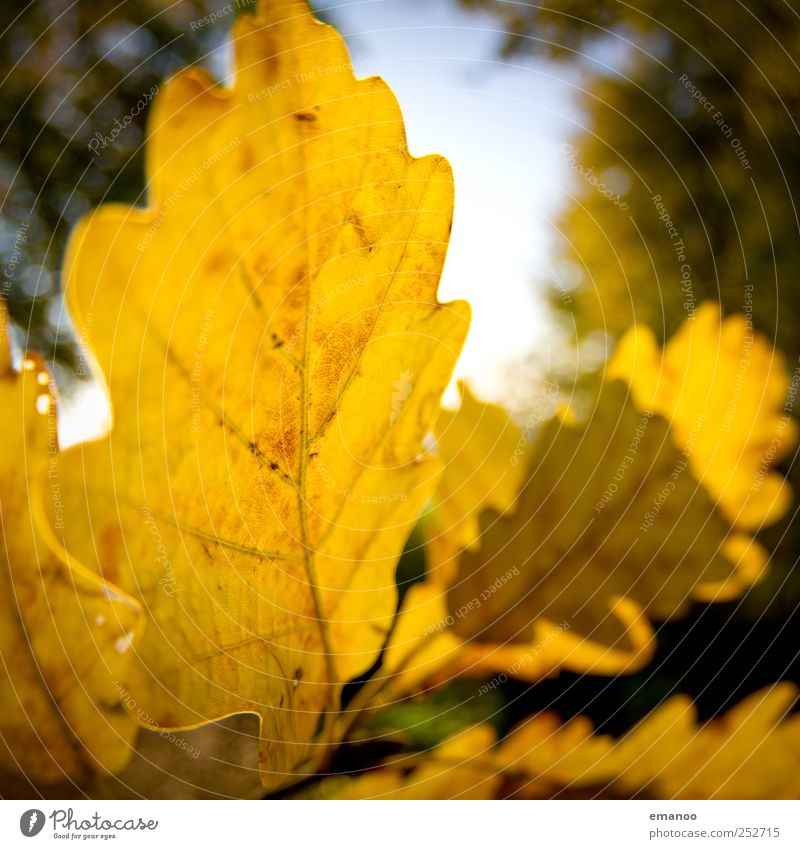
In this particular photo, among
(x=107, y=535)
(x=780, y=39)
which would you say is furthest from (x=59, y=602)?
(x=780, y=39)

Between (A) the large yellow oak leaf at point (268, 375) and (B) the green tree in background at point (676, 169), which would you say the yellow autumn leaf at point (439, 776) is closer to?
(A) the large yellow oak leaf at point (268, 375)

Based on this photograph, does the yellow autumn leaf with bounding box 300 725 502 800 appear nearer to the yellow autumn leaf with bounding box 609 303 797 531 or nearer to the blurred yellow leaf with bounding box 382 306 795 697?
the blurred yellow leaf with bounding box 382 306 795 697

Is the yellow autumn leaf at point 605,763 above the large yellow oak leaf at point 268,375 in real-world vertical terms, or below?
below

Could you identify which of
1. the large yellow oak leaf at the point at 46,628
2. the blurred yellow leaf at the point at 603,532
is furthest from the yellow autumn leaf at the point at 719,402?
the large yellow oak leaf at the point at 46,628

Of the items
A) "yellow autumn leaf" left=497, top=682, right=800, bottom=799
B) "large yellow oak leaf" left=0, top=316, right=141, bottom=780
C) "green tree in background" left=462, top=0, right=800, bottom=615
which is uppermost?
"green tree in background" left=462, top=0, right=800, bottom=615

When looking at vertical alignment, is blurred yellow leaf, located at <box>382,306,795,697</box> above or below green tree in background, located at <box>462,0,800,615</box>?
below

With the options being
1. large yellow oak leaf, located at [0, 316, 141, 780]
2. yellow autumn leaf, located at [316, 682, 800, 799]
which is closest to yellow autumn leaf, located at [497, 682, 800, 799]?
yellow autumn leaf, located at [316, 682, 800, 799]

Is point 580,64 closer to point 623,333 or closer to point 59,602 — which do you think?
point 623,333
